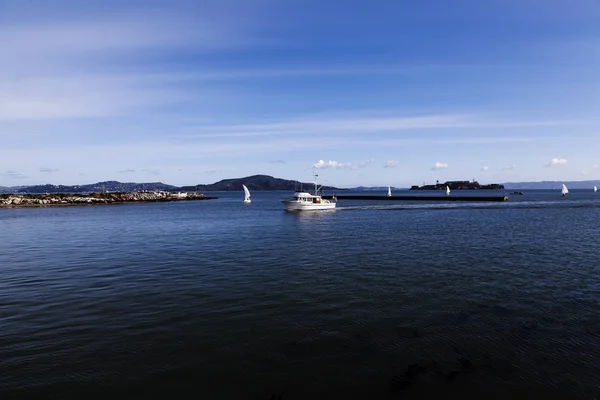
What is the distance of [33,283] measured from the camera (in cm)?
2039

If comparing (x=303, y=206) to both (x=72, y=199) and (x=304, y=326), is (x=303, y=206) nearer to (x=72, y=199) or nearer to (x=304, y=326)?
(x=304, y=326)

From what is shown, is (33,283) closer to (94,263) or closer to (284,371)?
(94,263)

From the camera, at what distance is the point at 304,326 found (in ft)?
44.9

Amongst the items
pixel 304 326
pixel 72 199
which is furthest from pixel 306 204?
pixel 72 199

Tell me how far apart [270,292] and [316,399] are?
9.30m

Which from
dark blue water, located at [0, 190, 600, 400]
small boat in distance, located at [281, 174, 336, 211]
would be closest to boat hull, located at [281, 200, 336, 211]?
small boat in distance, located at [281, 174, 336, 211]

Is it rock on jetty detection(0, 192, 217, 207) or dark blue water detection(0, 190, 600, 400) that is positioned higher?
rock on jetty detection(0, 192, 217, 207)

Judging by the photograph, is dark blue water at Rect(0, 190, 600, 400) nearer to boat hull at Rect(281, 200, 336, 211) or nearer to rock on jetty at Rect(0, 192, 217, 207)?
boat hull at Rect(281, 200, 336, 211)

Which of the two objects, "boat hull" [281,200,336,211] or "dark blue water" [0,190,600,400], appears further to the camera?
"boat hull" [281,200,336,211]

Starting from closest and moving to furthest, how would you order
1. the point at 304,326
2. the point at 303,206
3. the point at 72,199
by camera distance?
the point at 304,326 → the point at 303,206 → the point at 72,199

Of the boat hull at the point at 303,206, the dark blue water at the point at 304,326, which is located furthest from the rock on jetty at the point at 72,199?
the dark blue water at the point at 304,326

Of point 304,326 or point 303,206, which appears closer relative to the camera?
point 304,326

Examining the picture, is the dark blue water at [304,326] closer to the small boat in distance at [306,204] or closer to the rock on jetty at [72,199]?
the small boat in distance at [306,204]

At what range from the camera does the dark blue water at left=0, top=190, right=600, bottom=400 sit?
9.85 meters
